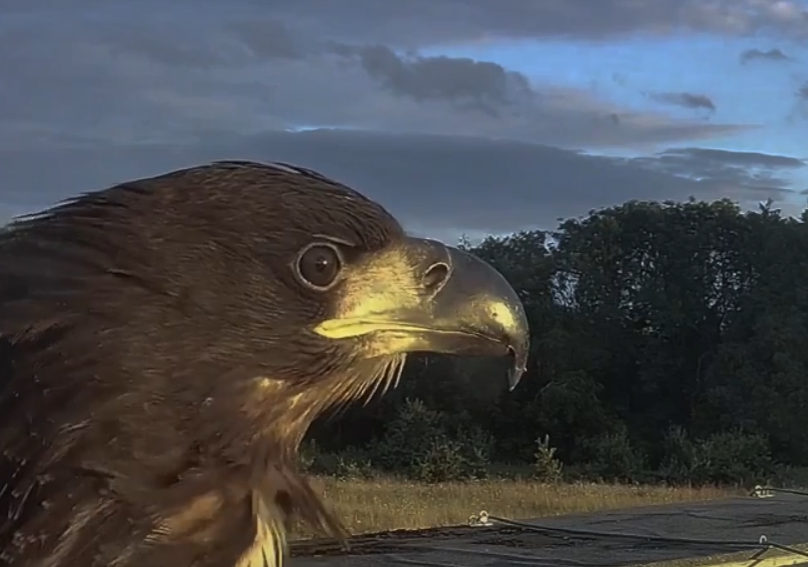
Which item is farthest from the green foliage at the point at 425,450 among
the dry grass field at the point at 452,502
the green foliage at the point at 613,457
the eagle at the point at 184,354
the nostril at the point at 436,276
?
the eagle at the point at 184,354

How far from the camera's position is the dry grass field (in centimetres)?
1625

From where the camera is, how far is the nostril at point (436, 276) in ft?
10.6

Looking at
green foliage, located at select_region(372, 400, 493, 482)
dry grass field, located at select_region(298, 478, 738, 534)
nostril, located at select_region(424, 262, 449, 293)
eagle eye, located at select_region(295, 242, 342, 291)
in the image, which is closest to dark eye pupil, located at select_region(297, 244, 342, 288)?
eagle eye, located at select_region(295, 242, 342, 291)

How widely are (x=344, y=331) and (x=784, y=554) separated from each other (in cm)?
705

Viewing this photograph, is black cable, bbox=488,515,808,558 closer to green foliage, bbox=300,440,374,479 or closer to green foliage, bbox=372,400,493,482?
green foliage, bbox=300,440,374,479

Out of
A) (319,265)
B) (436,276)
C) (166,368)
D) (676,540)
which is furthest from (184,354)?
(676,540)

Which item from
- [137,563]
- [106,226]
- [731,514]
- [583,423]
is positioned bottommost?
[583,423]

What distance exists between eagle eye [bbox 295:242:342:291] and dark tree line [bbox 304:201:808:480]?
3963 centimetres

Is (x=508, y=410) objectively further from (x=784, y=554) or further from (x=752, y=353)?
(x=784, y=554)

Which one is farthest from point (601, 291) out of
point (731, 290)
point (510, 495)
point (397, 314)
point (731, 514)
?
point (397, 314)

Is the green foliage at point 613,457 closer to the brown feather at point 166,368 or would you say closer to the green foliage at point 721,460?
the green foliage at point 721,460

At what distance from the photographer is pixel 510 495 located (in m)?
23.3

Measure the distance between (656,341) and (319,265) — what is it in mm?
51963

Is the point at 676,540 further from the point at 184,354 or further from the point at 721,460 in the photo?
the point at 721,460
